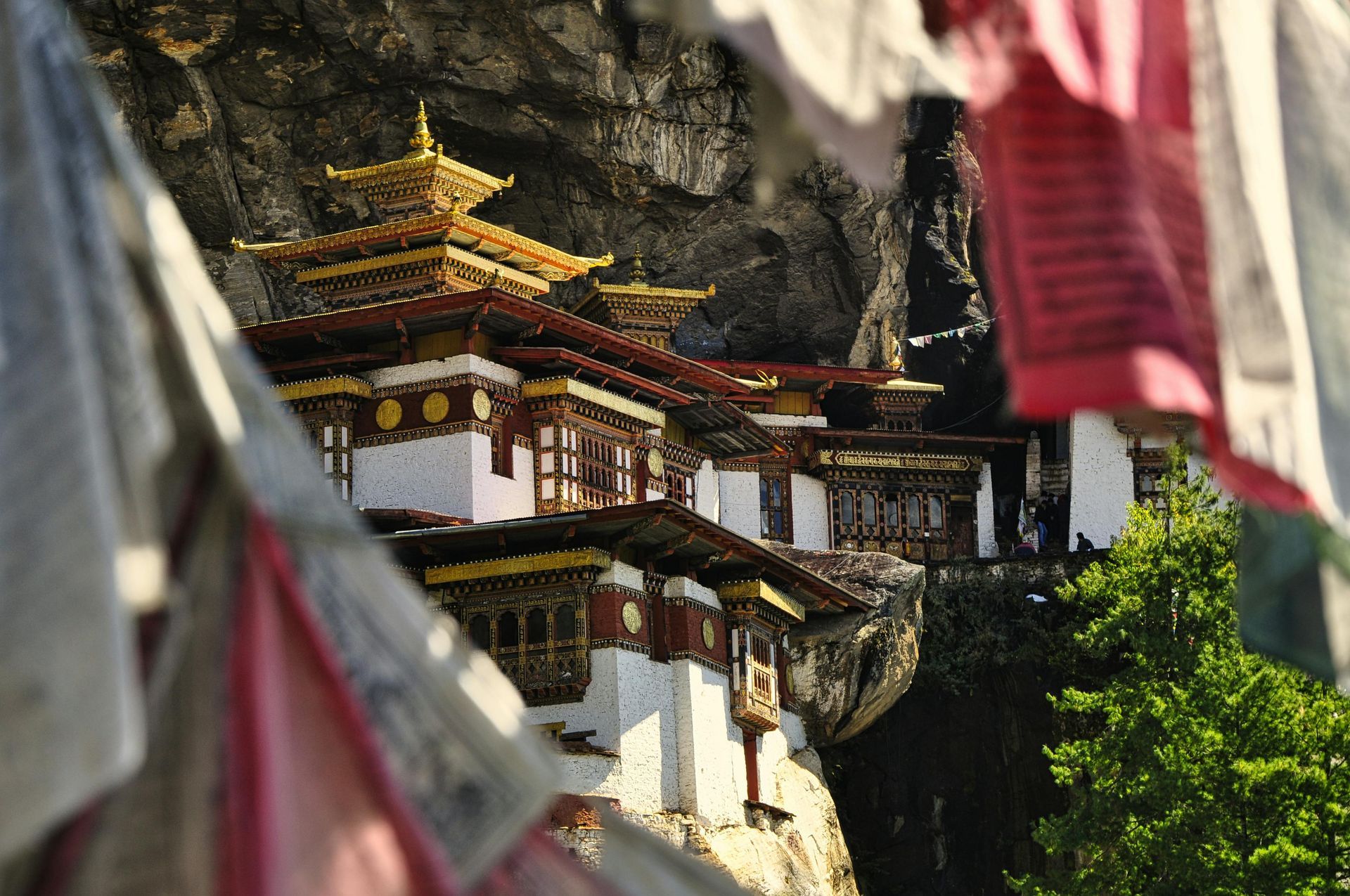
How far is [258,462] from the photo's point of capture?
360cm

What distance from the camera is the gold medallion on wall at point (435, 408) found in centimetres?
2791

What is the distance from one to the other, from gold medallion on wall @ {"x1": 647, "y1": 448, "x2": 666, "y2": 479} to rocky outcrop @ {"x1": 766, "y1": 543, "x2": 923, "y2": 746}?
3.56 meters

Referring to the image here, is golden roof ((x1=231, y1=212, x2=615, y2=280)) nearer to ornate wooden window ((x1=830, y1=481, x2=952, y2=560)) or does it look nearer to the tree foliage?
ornate wooden window ((x1=830, y1=481, x2=952, y2=560))

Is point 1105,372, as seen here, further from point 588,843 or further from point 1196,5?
Result: point 588,843

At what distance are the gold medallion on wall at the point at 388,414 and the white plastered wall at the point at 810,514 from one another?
584 inches

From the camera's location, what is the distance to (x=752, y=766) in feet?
92.4

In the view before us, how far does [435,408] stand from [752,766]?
7.42 m

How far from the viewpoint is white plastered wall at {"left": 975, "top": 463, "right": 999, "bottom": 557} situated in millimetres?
42688

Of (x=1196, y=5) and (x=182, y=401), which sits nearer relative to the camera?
(x=182, y=401)

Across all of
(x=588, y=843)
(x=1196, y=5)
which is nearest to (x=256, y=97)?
(x=588, y=843)

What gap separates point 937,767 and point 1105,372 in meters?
33.3

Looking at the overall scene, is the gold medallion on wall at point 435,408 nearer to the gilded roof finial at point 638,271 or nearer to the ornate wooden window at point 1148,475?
the gilded roof finial at point 638,271

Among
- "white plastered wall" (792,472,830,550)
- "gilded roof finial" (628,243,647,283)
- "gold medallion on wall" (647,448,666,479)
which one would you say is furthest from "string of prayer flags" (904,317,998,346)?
"gold medallion on wall" (647,448,666,479)

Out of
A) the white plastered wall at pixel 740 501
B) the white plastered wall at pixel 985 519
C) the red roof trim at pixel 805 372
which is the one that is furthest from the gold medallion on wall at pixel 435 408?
the white plastered wall at pixel 985 519
